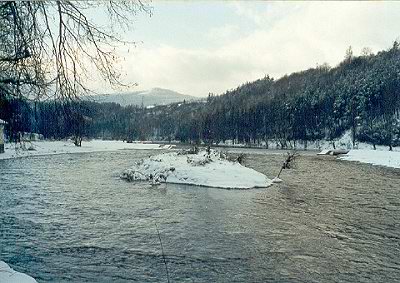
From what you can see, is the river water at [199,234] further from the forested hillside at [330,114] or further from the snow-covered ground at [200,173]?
the forested hillside at [330,114]

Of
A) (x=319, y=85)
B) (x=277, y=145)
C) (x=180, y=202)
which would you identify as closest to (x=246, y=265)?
(x=180, y=202)

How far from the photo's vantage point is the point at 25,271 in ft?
25.0

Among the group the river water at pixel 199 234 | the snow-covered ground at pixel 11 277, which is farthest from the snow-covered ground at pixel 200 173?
the snow-covered ground at pixel 11 277

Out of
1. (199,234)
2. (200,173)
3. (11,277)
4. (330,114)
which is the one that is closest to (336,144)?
(330,114)

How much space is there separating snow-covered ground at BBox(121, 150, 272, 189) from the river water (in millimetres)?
2626

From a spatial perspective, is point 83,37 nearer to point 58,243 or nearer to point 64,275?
point 64,275

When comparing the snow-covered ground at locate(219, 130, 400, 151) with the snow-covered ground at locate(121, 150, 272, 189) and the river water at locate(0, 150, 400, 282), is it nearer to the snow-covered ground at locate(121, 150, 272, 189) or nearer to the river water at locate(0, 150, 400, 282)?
the snow-covered ground at locate(121, 150, 272, 189)

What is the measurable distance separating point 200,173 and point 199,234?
40.2ft

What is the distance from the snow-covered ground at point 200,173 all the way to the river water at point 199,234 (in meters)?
2.63

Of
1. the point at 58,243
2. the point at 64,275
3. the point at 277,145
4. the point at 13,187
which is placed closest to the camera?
the point at 64,275

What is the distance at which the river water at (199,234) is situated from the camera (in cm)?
784

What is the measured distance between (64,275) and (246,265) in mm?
3953

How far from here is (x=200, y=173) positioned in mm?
23141

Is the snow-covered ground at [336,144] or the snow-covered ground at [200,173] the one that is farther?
the snow-covered ground at [336,144]
